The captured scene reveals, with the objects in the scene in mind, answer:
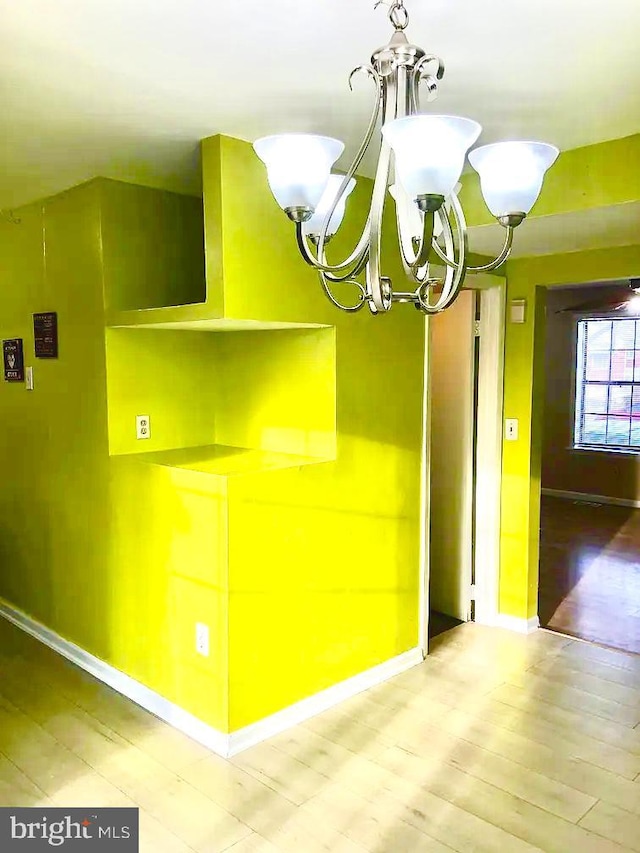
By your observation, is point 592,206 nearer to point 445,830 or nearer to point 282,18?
point 282,18

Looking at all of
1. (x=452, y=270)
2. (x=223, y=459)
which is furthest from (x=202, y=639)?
(x=452, y=270)

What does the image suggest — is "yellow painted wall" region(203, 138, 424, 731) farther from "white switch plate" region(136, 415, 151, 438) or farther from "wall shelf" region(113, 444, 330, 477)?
A: "white switch plate" region(136, 415, 151, 438)

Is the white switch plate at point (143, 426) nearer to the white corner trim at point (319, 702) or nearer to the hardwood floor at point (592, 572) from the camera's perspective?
the white corner trim at point (319, 702)

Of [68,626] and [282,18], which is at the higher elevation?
[282,18]

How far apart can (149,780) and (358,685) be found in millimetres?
1041

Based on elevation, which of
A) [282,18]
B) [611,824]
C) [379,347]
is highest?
[282,18]

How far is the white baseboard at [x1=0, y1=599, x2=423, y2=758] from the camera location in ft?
8.78

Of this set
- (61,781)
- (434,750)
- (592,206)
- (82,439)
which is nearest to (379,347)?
(592,206)

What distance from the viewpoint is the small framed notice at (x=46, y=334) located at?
131 inches

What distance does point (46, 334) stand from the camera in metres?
3.38

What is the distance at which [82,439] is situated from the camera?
10.6ft

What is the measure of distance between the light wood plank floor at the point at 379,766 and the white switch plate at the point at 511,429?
124 cm

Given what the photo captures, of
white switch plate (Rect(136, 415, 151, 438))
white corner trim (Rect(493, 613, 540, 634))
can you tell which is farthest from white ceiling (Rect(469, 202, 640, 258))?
white corner trim (Rect(493, 613, 540, 634))

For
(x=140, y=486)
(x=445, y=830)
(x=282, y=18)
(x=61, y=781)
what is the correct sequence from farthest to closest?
(x=140, y=486) < (x=61, y=781) < (x=445, y=830) < (x=282, y=18)
